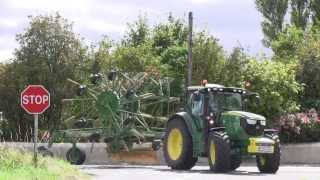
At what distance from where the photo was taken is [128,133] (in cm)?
3048

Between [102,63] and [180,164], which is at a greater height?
[102,63]

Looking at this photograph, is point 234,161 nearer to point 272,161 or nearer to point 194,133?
point 272,161

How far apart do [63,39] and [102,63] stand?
8.54 feet

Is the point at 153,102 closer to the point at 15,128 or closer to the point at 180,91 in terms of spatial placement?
the point at 180,91

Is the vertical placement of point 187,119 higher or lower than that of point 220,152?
higher

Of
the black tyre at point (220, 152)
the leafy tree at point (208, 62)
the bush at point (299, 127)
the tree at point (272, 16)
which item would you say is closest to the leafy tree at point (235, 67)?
the leafy tree at point (208, 62)

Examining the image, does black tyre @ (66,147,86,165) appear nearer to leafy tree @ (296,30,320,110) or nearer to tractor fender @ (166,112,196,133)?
tractor fender @ (166,112,196,133)

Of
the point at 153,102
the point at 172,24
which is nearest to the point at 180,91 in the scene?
the point at 153,102

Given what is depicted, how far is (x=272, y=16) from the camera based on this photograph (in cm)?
6231

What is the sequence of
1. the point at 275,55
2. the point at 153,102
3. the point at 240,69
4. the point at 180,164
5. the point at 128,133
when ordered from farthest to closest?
1. the point at 275,55
2. the point at 240,69
3. the point at 153,102
4. the point at 128,133
5. the point at 180,164

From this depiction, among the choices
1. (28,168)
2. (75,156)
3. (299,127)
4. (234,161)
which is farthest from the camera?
(299,127)

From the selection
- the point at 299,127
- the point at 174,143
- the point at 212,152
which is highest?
the point at 299,127

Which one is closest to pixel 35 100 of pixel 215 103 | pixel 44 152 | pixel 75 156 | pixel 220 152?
pixel 220 152

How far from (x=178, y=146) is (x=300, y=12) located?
3784 cm
